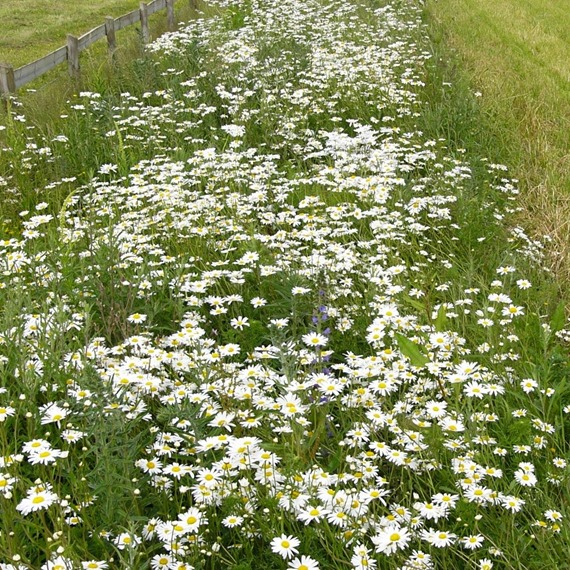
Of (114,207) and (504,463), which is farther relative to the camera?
(114,207)

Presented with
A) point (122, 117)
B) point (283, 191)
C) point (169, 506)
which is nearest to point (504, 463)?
point (169, 506)

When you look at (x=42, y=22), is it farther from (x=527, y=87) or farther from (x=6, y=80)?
(x=527, y=87)

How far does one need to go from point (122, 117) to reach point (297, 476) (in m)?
5.41

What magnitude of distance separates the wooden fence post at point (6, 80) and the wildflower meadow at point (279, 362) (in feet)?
6.70

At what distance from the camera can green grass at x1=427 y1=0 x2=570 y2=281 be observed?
5.15 metres

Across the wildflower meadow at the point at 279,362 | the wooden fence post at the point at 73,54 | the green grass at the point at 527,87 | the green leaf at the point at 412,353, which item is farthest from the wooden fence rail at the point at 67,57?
the green leaf at the point at 412,353

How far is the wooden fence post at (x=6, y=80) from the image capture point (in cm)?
789

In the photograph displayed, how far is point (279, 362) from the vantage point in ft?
10.8

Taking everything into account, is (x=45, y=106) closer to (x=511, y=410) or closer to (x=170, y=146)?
(x=170, y=146)

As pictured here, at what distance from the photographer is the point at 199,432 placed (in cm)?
253

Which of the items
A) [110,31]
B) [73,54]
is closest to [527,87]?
[73,54]

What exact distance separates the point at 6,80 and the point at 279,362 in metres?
6.21

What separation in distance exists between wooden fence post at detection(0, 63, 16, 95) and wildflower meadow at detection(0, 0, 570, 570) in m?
2.04

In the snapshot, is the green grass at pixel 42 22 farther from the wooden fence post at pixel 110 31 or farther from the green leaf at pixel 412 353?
the green leaf at pixel 412 353
